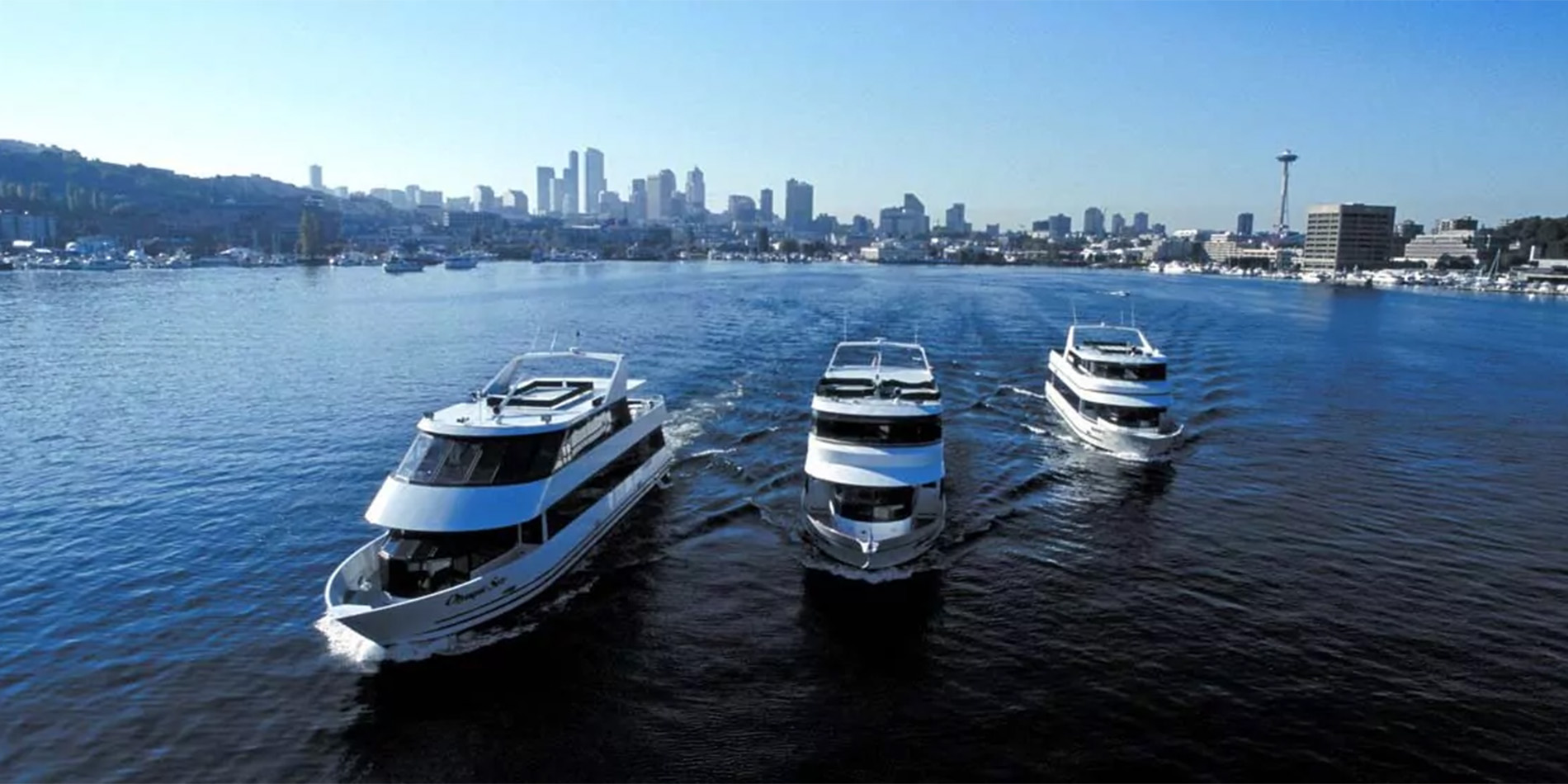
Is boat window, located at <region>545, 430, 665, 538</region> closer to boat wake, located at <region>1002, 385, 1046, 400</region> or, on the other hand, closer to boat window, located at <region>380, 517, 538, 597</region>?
boat window, located at <region>380, 517, 538, 597</region>

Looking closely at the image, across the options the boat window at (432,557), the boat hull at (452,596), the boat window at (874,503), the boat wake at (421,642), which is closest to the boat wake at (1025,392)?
the boat window at (874,503)

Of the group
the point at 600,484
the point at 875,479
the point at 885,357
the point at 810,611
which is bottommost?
the point at 810,611

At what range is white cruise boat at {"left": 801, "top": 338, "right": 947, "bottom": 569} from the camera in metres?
25.7

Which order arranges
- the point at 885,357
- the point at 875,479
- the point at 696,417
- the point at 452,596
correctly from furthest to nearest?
the point at 885,357 → the point at 696,417 → the point at 875,479 → the point at 452,596

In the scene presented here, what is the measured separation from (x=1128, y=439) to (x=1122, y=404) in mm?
2357

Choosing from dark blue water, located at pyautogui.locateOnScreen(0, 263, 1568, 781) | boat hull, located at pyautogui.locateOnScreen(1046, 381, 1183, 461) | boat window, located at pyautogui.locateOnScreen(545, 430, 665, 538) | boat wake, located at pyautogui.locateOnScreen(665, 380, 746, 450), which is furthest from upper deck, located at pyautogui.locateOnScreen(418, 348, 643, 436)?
boat hull, located at pyautogui.locateOnScreen(1046, 381, 1183, 461)

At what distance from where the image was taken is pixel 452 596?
67.5 ft

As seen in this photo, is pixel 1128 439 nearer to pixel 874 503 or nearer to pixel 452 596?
pixel 874 503

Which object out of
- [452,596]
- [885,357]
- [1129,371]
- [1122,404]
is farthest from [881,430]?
[885,357]

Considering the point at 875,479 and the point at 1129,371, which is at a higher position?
the point at 1129,371

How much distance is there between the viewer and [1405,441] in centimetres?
4334

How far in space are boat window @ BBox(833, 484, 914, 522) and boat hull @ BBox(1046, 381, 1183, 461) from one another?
17.8 metres

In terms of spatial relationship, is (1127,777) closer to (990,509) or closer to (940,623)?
(940,623)

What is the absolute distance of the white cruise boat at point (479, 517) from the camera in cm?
2066
